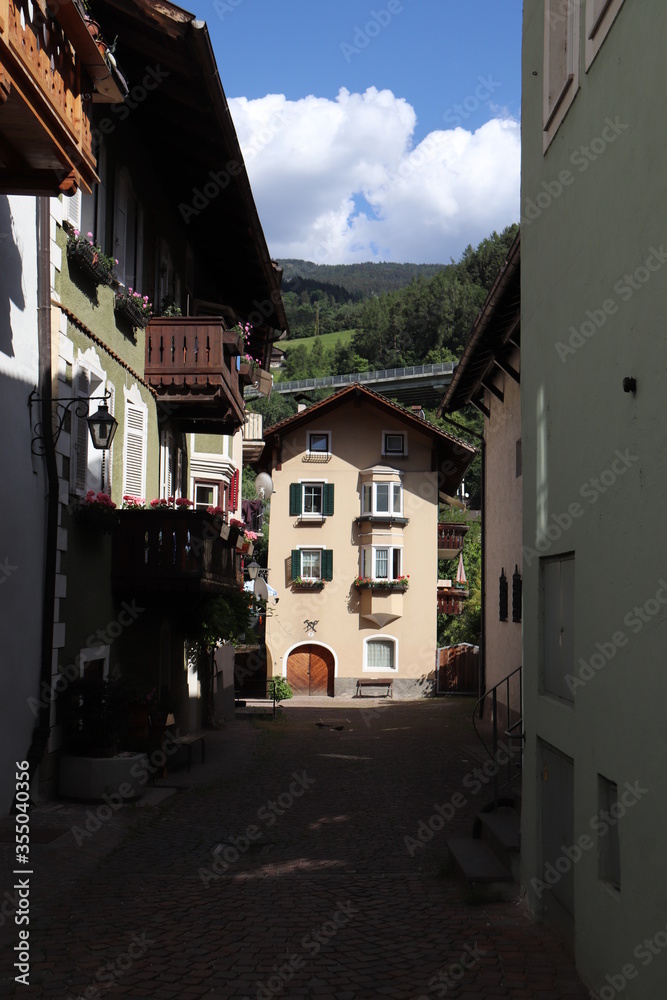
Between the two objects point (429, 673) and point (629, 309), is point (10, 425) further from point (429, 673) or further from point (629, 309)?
point (429, 673)

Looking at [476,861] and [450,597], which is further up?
[450,597]

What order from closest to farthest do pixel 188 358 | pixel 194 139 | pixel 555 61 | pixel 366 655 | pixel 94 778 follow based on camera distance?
pixel 555 61 < pixel 94 778 < pixel 194 139 < pixel 188 358 < pixel 366 655

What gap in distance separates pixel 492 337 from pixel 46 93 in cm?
1304

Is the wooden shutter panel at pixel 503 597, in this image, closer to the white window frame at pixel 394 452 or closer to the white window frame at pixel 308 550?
the white window frame at pixel 308 550

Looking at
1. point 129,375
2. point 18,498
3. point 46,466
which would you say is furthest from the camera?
point 129,375

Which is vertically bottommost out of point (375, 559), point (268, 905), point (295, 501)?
point (268, 905)

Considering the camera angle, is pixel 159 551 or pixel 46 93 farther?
pixel 159 551

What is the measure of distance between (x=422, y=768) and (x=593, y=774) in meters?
10.9

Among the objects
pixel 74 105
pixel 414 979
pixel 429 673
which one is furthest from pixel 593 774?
pixel 429 673

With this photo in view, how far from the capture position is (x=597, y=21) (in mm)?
6707

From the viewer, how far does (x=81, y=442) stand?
1366 cm

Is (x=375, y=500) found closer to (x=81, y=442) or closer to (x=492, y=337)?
(x=492, y=337)

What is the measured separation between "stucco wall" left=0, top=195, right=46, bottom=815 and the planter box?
3.14 feet

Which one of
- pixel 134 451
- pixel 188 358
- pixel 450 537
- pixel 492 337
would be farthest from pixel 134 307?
pixel 450 537
